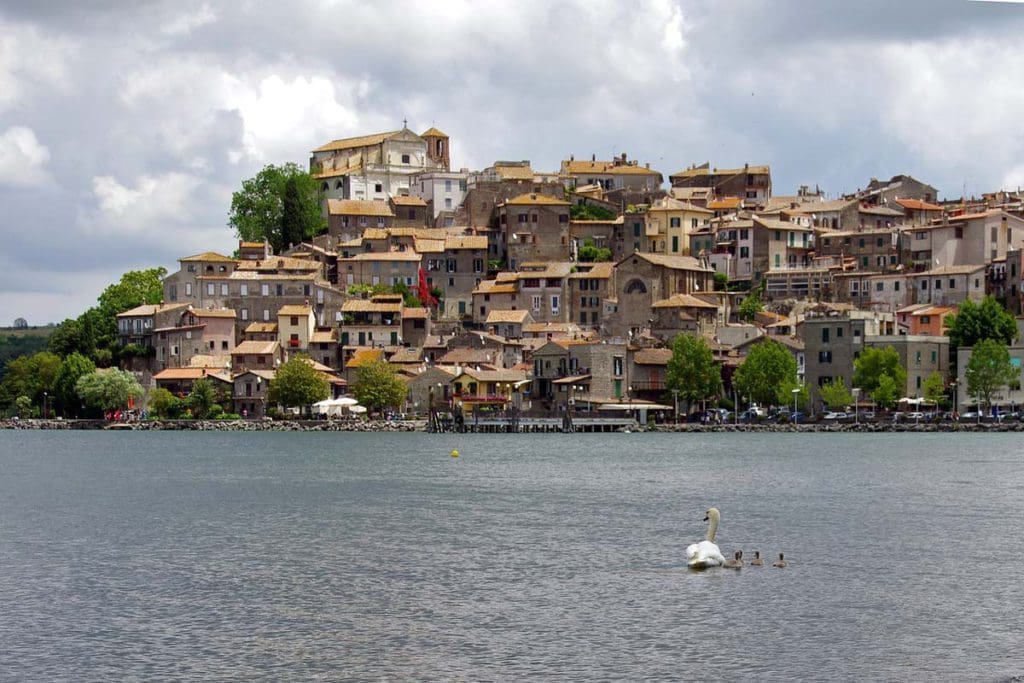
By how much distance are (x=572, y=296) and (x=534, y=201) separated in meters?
7.16

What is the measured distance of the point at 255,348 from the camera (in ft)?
241

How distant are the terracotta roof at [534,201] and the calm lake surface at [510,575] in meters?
37.8

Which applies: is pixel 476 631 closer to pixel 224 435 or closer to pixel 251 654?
pixel 251 654

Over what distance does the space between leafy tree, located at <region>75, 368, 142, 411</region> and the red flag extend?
550 inches

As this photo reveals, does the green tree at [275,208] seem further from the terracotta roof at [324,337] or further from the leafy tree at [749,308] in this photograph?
the leafy tree at [749,308]

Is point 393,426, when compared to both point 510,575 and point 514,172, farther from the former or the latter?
point 510,575

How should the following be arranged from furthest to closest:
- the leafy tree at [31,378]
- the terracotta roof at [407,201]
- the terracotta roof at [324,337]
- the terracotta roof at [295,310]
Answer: the terracotta roof at [407,201]
the leafy tree at [31,378]
the terracotta roof at [295,310]
the terracotta roof at [324,337]

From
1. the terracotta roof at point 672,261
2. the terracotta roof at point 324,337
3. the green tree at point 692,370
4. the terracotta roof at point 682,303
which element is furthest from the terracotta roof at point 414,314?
the green tree at point 692,370

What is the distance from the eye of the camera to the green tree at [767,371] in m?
66.6

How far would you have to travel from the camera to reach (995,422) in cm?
6581

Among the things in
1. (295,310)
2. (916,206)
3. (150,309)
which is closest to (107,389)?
(150,309)

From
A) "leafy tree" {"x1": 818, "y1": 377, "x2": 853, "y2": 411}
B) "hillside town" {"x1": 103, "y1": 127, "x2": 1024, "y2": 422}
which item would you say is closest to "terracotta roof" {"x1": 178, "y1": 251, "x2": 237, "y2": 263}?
"hillside town" {"x1": 103, "y1": 127, "x2": 1024, "y2": 422}

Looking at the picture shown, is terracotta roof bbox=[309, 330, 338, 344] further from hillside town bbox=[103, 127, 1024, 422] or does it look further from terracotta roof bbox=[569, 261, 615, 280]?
terracotta roof bbox=[569, 261, 615, 280]

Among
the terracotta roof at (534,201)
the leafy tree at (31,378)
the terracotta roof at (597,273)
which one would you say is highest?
the terracotta roof at (534,201)
